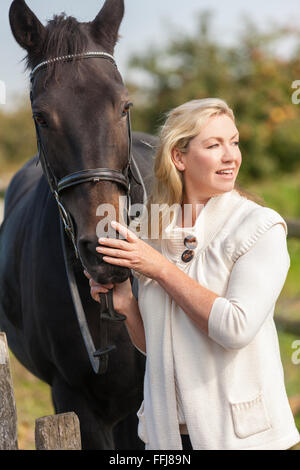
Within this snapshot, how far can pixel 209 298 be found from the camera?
181 centimetres

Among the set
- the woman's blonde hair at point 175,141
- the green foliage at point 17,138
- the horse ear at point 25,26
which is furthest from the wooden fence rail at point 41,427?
the green foliage at point 17,138

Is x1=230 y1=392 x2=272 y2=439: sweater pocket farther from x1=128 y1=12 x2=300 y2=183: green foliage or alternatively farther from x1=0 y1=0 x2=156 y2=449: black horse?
x1=128 y1=12 x2=300 y2=183: green foliage

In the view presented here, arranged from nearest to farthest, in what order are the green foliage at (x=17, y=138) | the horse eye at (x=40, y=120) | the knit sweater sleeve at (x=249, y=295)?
the knit sweater sleeve at (x=249, y=295) → the horse eye at (x=40, y=120) → the green foliage at (x=17, y=138)

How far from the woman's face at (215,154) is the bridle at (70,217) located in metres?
0.32

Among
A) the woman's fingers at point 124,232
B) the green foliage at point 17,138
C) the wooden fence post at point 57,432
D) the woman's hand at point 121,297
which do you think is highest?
the green foliage at point 17,138

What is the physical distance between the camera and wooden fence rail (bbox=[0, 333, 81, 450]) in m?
1.83

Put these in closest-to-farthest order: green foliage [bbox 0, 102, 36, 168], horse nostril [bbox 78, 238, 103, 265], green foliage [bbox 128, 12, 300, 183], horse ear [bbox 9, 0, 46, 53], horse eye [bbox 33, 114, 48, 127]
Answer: horse nostril [bbox 78, 238, 103, 265], horse eye [bbox 33, 114, 48, 127], horse ear [bbox 9, 0, 46, 53], green foliage [bbox 128, 12, 300, 183], green foliage [bbox 0, 102, 36, 168]

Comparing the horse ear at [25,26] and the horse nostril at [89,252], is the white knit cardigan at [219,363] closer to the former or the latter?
the horse nostril at [89,252]

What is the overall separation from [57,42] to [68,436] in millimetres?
1496

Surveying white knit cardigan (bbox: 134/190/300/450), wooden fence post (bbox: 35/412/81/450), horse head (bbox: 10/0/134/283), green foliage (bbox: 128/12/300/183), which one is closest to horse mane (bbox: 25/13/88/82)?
horse head (bbox: 10/0/134/283)

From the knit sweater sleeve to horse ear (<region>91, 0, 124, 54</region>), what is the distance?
1.20 meters

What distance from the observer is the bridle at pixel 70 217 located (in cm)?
214

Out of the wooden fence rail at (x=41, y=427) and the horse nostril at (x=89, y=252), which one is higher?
the horse nostril at (x=89, y=252)

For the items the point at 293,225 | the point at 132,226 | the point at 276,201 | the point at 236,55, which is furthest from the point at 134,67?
the point at 132,226
